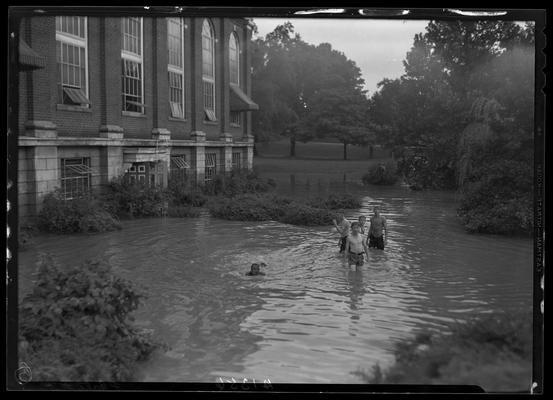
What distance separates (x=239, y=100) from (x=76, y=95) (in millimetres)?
6938

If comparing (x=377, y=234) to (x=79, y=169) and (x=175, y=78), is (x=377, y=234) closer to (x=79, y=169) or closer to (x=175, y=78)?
(x=79, y=169)

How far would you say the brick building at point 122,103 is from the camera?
1696 centimetres

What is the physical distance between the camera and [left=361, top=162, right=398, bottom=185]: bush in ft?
107

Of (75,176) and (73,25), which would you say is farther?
(75,176)

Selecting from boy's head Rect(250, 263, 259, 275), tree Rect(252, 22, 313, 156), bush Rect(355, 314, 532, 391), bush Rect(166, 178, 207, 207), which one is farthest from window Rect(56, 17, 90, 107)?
bush Rect(355, 314, 532, 391)

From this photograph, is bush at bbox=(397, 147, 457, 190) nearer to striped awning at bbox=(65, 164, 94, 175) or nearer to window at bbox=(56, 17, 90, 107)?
striped awning at bbox=(65, 164, 94, 175)

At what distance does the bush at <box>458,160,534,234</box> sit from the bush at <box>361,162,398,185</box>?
11.5 m

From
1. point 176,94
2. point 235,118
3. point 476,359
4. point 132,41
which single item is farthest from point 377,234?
point 235,118

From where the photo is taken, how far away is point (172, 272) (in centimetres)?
1365

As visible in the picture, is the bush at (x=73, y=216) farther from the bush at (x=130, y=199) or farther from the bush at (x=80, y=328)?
the bush at (x=80, y=328)

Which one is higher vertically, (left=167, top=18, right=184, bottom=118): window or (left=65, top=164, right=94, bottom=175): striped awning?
(left=167, top=18, right=184, bottom=118): window

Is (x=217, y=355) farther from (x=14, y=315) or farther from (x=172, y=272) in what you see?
(x=172, y=272)

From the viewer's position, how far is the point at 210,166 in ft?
98.9

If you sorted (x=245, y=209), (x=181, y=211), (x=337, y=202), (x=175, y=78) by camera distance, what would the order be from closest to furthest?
(x=181, y=211), (x=245, y=209), (x=175, y=78), (x=337, y=202)
